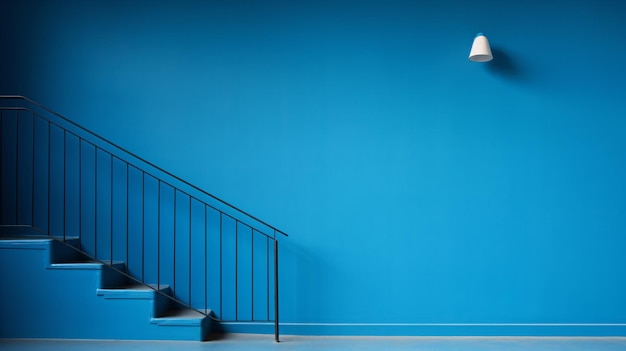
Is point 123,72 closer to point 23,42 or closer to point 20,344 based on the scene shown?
point 23,42

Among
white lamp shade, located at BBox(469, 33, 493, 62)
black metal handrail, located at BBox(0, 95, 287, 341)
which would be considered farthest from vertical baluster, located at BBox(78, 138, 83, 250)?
white lamp shade, located at BBox(469, 33, 493, 62)

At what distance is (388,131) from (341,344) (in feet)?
5.41

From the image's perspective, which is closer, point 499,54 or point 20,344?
point 20,344

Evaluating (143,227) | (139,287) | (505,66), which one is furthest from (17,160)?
(505,66)

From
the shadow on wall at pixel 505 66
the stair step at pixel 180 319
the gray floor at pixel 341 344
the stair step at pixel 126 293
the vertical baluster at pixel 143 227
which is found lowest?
the gray floor at pixel 341 344

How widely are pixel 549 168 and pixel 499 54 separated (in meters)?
0.97

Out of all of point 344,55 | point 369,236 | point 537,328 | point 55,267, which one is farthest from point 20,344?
point 537,328

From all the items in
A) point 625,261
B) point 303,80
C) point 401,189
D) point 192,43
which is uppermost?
point 192,43

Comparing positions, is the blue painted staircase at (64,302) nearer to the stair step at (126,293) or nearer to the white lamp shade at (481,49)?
the stair step at (126,293)

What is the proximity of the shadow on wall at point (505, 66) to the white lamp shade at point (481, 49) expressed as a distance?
0.66 ft

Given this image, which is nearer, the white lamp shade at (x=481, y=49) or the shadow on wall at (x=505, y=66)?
the white lamp shade at (x=481, y=49)

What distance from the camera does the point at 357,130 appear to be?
3844 mm

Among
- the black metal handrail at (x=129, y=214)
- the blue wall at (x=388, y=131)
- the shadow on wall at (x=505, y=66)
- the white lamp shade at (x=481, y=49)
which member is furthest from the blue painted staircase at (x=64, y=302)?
the shadow on wall at (x=505, y=66)

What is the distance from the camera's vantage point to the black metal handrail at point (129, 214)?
3840 mm
